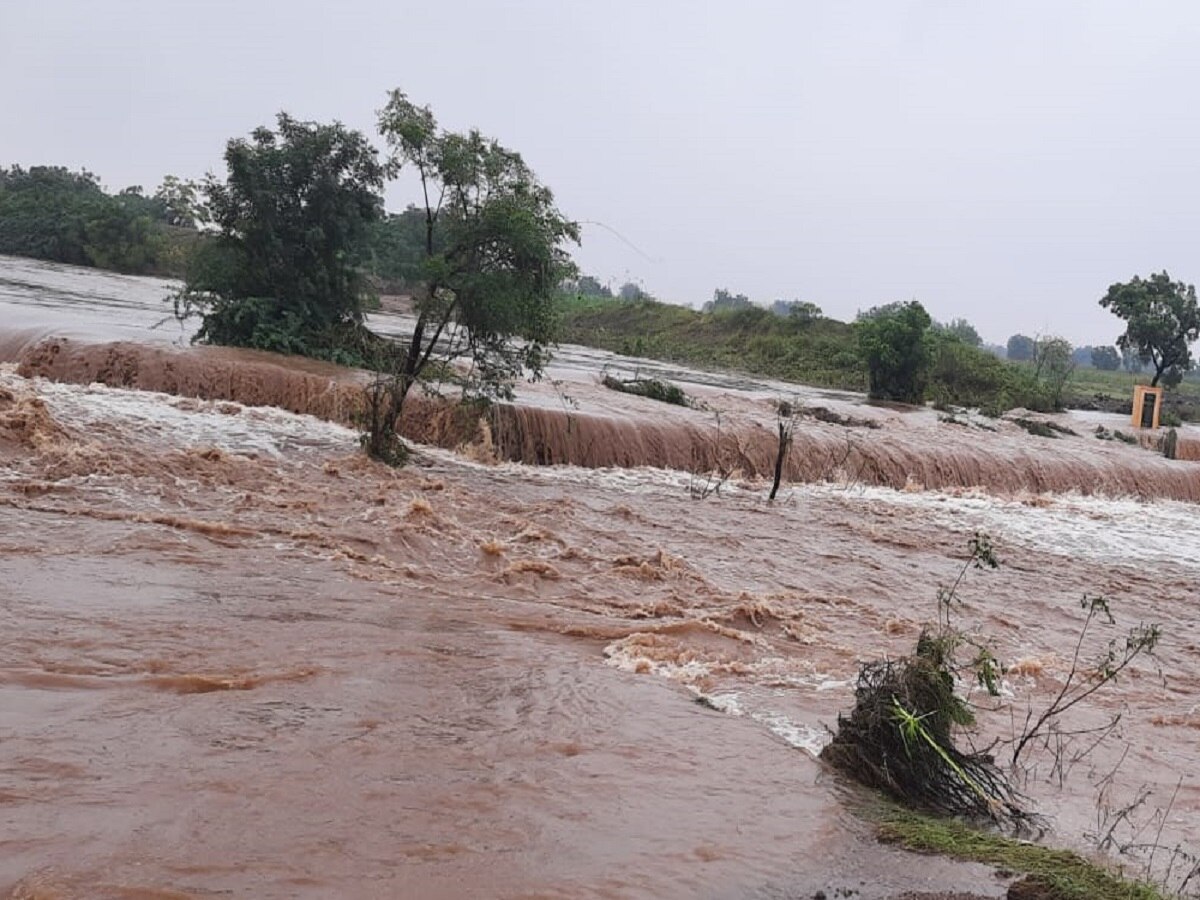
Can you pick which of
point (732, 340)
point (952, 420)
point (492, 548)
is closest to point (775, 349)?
point (732, 340)

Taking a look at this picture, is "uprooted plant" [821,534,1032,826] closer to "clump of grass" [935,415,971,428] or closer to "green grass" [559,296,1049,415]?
"clump of grass" [935,415,971,428]

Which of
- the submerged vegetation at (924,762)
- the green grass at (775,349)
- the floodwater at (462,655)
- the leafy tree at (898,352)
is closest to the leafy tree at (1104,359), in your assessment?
the green grass at (775,349)

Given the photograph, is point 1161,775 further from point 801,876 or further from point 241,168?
point 241,168

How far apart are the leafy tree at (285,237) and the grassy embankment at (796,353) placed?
9.26 metres

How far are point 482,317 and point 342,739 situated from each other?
26.2ft

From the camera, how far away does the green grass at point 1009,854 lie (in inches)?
130

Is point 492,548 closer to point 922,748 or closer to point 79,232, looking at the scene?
point 922,748

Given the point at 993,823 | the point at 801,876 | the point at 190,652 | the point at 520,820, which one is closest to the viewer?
the point at 801,876

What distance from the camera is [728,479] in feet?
48.6

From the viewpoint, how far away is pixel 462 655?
5.97 metres

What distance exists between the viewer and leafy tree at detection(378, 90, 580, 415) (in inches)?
460

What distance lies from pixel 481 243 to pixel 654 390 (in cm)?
748

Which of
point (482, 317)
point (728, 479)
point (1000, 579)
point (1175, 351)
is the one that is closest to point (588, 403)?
point (728, 479)

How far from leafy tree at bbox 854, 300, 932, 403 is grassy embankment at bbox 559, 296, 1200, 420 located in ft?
4.94
